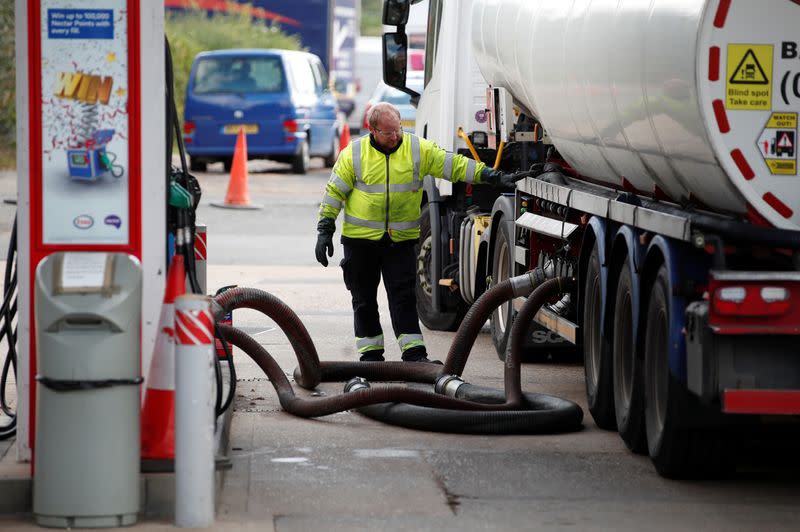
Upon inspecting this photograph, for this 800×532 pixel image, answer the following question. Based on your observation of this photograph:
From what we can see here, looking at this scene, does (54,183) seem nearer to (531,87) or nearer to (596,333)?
(596,333)

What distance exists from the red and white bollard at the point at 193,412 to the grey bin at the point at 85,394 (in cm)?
20

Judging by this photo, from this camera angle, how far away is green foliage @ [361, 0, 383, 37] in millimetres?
84000

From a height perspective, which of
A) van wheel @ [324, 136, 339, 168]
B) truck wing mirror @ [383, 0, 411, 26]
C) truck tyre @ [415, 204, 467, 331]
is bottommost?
van wheel @ [324, 136, 339, 168]

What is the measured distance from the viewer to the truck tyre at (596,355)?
8.86 metres

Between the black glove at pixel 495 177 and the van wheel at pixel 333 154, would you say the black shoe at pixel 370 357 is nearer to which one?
the black glove at pixel 495 177

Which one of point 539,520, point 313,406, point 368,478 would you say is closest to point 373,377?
point 313,406

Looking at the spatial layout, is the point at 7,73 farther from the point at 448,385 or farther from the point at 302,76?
the point at 448,385

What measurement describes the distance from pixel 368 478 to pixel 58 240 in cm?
179

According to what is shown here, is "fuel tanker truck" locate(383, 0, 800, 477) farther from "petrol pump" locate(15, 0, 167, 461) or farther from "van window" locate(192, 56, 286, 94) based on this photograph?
"van window" locate(192, 56, 286, 94)

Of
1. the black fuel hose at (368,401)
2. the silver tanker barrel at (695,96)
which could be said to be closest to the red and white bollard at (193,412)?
the silver tanker barrel at (695,96)

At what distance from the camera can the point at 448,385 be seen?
964 centimetres

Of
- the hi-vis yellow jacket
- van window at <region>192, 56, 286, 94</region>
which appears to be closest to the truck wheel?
the hi-vis yellow jacket

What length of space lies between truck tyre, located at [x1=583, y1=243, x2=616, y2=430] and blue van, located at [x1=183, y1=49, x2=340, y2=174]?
19650 mm

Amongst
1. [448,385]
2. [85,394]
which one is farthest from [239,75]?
[85,394]
